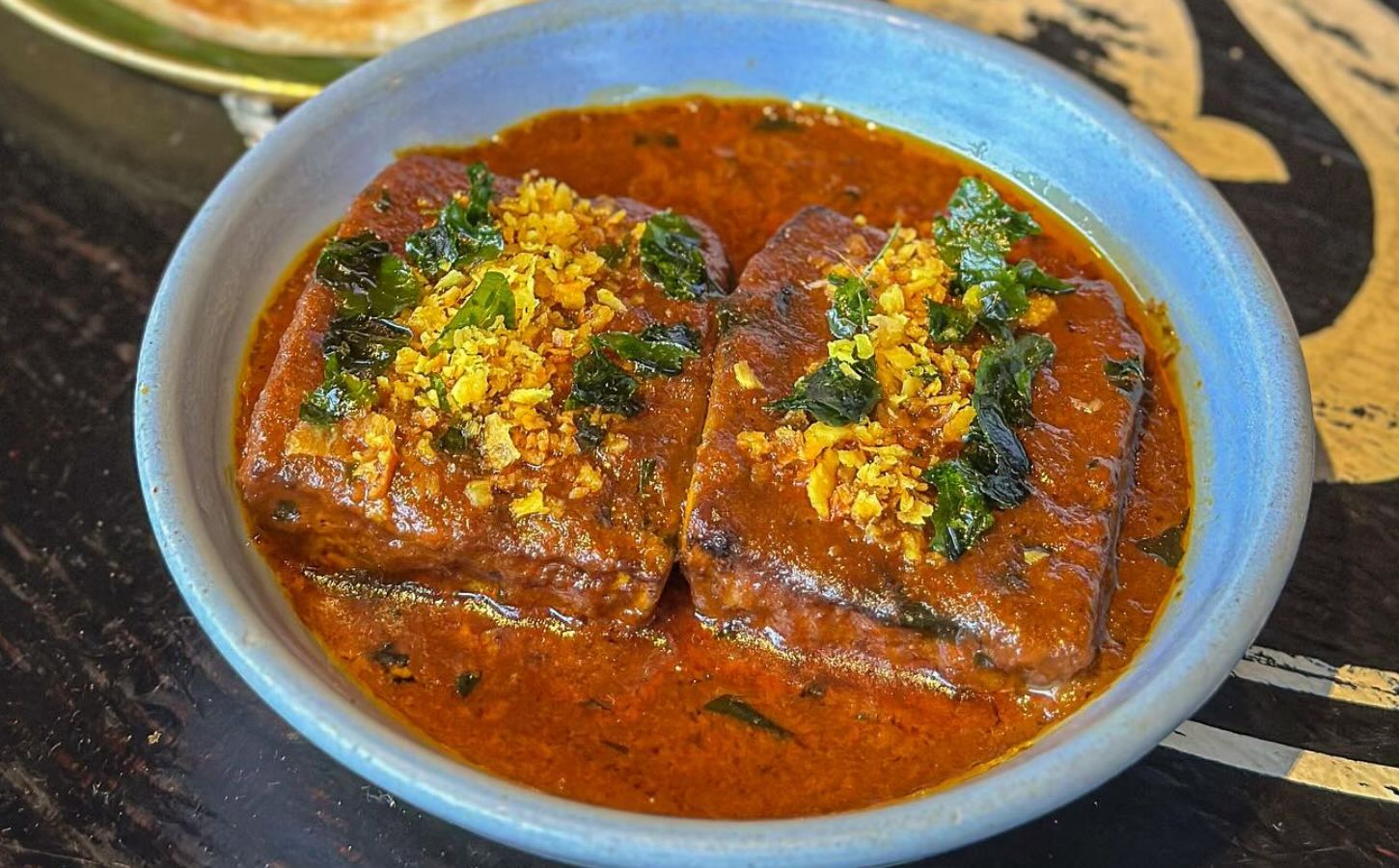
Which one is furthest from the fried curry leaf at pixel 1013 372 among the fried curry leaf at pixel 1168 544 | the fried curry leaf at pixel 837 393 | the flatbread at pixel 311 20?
the flatbread at pixel 311 20

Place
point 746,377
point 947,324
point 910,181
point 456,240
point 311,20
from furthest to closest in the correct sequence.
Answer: point 311,20 < point 910,181 < point 456,240 < point 947,324 < point 746,377

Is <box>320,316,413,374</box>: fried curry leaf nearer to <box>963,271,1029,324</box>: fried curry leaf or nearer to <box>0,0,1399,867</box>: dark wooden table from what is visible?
<box>0,0,1399,867</box>: dark wooden table

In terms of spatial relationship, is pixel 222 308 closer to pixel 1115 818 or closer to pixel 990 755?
pixel 990 755

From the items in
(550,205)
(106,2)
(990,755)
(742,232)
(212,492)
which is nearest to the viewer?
(990,755)

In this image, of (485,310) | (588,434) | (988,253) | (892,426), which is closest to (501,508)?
(588,434)

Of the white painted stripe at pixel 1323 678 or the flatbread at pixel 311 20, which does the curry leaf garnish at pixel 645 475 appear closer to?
the white painted stripe at pixel 1323 678

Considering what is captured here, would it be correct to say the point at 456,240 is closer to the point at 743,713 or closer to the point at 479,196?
the point at 479,196

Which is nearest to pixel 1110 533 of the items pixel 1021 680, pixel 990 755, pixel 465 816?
pixel 1021 680

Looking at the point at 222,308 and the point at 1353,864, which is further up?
the point at 222,308
